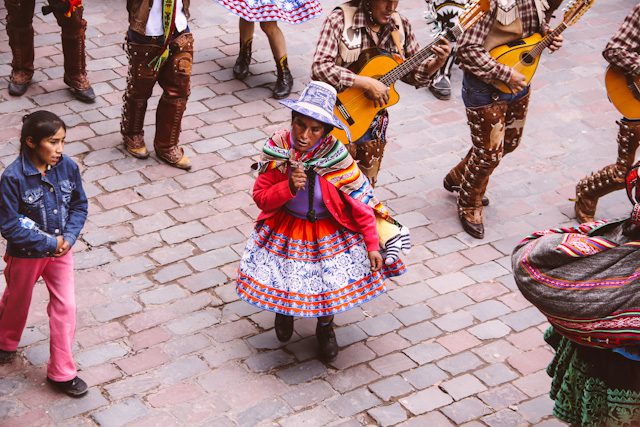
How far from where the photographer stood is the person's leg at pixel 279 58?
8664 millimetres

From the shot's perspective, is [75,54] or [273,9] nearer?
[75,54]

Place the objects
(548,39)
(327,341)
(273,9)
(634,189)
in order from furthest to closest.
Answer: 1. (273,9)
2. (548,39)
3. (327,341)
4. (634,189)

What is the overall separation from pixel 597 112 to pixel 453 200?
225cm

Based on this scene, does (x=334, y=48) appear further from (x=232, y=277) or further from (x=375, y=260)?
(x=232, y=277)

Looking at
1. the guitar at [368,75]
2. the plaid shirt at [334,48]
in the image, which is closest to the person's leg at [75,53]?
the plaid shirt at [334,48]

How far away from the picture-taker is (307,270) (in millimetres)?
5562

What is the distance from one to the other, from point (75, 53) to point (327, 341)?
12.3 ft

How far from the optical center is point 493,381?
5.88 meters

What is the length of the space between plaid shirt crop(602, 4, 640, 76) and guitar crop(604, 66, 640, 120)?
0.33ft

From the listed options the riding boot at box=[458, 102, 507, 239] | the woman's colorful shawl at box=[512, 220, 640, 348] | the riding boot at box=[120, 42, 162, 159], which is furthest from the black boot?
the woman's colorful shawl at box=[512, 220, 640, 348]

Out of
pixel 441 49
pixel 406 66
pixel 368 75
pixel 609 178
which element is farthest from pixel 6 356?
pixel 609 178

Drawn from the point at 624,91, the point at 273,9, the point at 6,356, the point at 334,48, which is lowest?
the point at 6,356

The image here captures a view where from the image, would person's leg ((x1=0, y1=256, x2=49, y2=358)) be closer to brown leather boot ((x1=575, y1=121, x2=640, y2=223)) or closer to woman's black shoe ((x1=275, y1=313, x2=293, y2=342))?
woman's black shoe ((x1=275, y1=313, x2=293, y2=342))

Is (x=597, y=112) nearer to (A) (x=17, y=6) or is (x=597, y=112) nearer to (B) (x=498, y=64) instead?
(B) (x=498, y=64)
